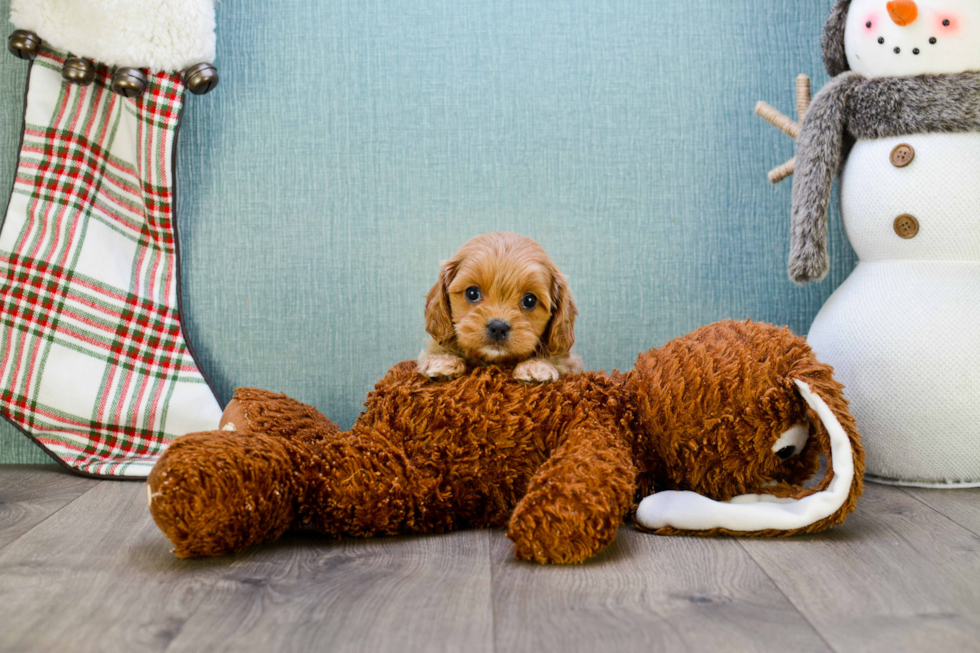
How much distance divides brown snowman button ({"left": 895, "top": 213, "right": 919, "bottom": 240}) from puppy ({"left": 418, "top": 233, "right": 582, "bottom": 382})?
69 centimetres

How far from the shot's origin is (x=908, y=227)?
56.1 inches

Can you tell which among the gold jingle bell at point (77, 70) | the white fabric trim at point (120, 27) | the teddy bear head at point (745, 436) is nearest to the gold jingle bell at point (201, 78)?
the white fabric trim at point (120, 27)

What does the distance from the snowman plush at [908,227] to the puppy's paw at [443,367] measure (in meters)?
0.70

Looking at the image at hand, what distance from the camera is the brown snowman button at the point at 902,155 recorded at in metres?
1.41

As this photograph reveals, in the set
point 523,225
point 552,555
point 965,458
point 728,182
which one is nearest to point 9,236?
point 523,225

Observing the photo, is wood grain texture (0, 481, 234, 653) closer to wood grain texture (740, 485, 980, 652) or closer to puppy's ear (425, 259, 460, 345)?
puppy's ear (425, 259, 460, 345)

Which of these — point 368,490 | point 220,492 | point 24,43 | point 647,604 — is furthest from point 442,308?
point 24,43

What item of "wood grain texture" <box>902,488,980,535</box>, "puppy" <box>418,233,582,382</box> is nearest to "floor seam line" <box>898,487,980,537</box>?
"wood grain texture" <box>902,488,980,535</box>

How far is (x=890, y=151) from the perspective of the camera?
4.69 ft

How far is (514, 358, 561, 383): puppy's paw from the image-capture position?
118cm

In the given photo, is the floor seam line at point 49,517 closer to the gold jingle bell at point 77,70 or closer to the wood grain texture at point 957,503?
the gold jingle bell at point 77,70

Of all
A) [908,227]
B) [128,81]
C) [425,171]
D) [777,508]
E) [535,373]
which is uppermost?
[128,81]

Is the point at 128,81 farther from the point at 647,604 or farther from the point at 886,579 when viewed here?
the point at 886,579

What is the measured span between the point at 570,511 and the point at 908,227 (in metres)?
0.93
